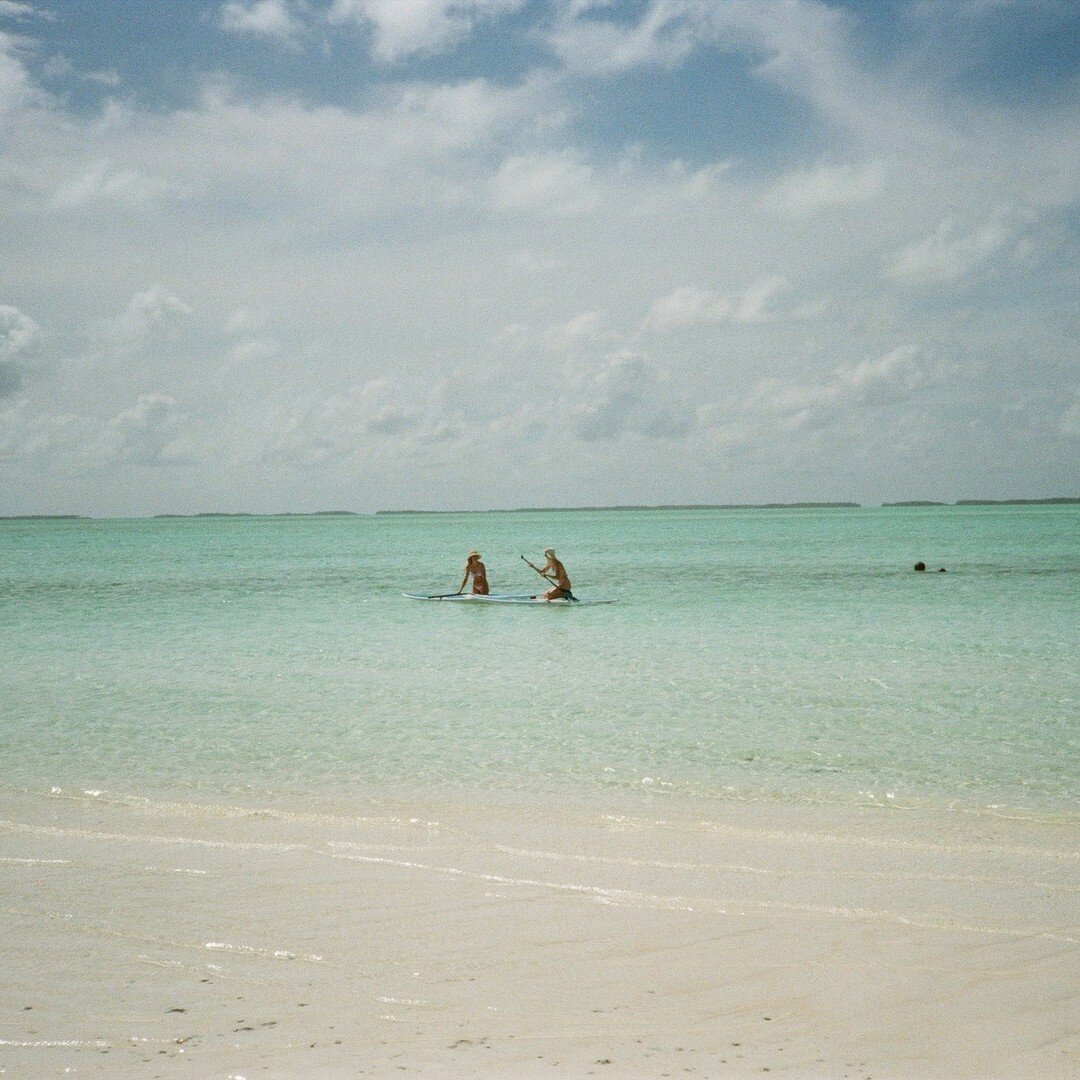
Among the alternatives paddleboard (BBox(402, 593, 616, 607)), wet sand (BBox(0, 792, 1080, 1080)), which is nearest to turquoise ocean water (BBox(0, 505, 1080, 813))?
paddleboard (BBox(402, 593, 616, 607))

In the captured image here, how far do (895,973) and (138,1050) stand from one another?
11.1ft

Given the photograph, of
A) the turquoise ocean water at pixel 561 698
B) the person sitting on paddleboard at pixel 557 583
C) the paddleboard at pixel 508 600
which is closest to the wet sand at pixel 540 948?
the turquoise ocean water at pixel 561 698

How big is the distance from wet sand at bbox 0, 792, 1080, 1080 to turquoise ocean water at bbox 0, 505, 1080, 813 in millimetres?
1542

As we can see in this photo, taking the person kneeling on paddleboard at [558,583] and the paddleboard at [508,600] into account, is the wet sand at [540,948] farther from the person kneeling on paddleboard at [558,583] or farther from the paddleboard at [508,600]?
the paddleboard at [508,600]

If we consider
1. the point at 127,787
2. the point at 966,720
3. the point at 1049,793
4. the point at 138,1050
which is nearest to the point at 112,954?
the point at 138,1050

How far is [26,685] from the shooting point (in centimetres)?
1526

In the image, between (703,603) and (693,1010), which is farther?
(703,603)

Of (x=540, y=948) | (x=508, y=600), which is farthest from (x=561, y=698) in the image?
(x=508, y=600)

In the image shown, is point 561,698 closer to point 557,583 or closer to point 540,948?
point 540,948

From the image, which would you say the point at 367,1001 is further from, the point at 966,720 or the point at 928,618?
the point at 928,618

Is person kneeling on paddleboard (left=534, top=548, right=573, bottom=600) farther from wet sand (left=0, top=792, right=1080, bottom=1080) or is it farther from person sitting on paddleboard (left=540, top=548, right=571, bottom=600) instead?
wet sand (left=0, top=792, right=1080, bottom=1080)

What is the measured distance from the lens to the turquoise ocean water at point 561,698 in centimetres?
961

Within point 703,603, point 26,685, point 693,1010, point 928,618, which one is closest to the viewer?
point 693,1010

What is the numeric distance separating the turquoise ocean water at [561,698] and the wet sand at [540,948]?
1.54 meters
